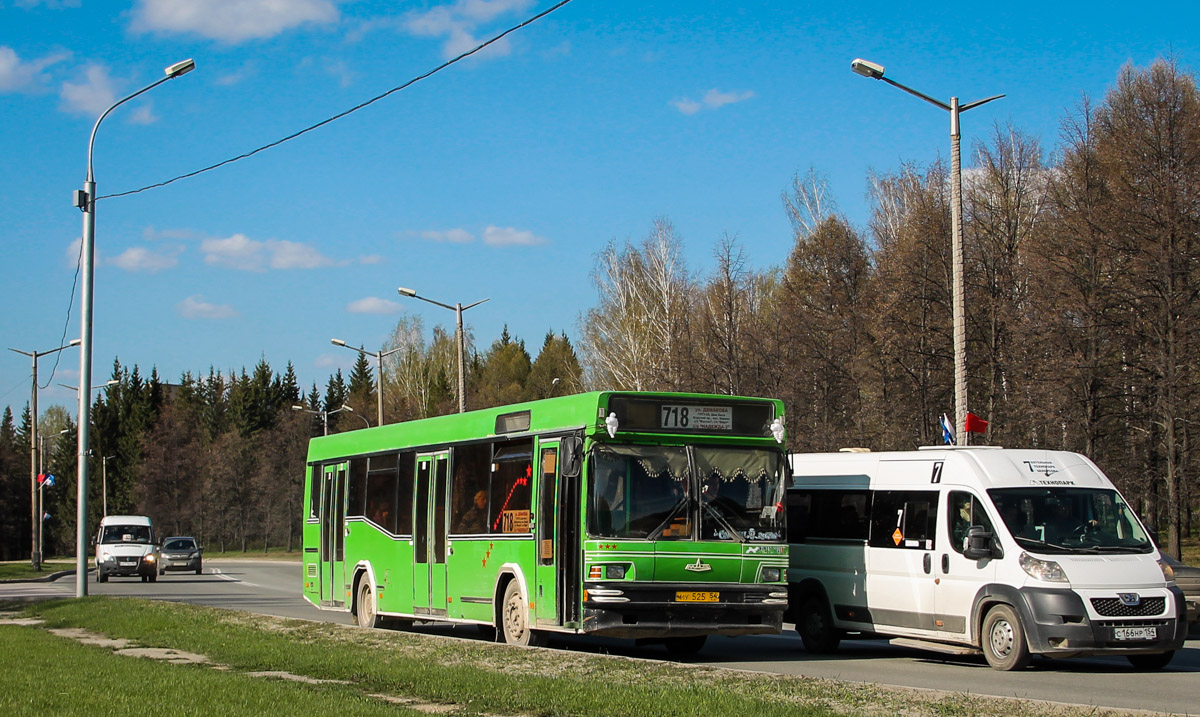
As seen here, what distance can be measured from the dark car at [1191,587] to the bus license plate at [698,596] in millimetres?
8059

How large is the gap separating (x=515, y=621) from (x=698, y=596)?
268 cm

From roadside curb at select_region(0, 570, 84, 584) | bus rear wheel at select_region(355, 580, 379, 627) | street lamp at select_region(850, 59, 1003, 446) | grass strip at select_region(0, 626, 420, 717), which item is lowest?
roadside curb at select_region(0, 570, 84, 584)

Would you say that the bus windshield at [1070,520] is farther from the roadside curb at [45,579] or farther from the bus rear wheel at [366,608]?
the roadside curb at [45,579]

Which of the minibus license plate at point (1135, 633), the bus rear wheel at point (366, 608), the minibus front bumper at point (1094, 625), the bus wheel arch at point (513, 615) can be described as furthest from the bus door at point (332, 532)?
the minibus license plate at point (1135, 633)

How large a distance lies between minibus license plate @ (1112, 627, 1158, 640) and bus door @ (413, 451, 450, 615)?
28.6 feet

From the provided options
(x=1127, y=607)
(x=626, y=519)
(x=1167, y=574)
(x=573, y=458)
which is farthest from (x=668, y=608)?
(x=1167, y=574)

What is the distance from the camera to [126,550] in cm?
4519

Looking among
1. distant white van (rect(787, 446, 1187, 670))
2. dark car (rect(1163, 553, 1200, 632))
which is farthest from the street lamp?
distant white van (rect(787, 446, 1187, 670))

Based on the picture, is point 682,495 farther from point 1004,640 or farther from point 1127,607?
point 1127,607

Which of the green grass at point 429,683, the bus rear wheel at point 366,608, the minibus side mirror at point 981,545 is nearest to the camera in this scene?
the green grass at point 429,683

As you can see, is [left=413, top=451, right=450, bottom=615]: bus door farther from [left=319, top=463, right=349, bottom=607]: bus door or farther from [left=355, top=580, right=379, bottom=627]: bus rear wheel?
[left=319, top=463, right=349, bottom=607]: bus door

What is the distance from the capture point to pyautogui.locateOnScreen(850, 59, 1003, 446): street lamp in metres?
21.7

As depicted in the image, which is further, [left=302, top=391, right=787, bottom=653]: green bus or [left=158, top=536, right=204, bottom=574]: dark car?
[left=158, top=536, right=204, bottom=574]: dark car

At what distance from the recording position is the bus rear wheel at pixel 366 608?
2036 centimetres
